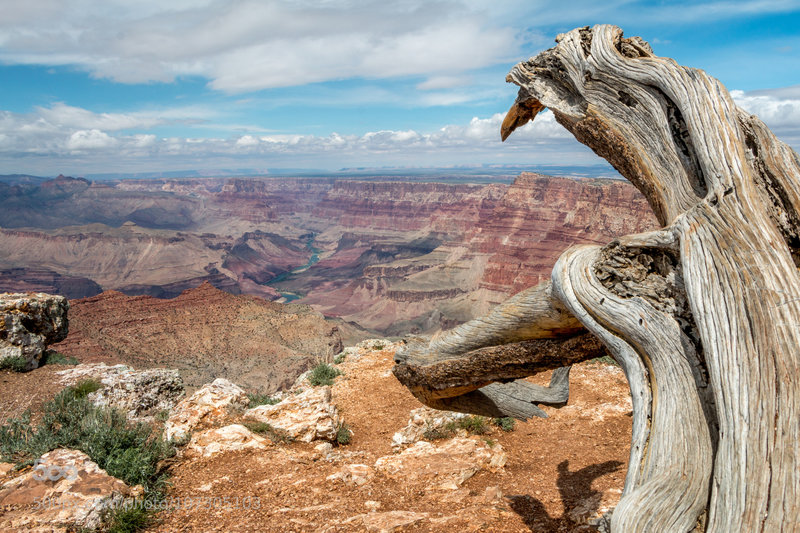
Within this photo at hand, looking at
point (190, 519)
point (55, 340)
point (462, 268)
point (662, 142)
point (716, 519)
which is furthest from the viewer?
point (462, 268)

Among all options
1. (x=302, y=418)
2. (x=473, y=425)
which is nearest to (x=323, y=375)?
(x=302, y=418)

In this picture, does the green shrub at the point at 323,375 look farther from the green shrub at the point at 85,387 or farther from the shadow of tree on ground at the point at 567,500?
Answer: the shadow of tree on ground at the point at 567,500

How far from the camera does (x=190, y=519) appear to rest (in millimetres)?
4559

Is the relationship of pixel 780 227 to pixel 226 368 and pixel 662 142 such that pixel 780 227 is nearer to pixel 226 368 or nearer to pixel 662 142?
pixel 662 142

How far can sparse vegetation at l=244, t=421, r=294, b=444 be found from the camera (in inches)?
286

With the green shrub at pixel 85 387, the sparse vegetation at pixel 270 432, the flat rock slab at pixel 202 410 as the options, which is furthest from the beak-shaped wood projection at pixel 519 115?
the green shrub at pixel 85 387

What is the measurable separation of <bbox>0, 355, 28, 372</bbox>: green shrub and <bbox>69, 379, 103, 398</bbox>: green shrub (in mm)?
2637

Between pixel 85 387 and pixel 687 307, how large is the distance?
1147 cm

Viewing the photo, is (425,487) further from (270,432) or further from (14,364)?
(14,364)

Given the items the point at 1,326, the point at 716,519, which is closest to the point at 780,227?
the point at 716,519

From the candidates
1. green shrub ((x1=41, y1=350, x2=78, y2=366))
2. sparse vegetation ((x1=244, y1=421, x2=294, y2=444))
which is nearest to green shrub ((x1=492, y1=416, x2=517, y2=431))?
sparse vegetation ((x1=244, y1=421, x2=294, y2=444))

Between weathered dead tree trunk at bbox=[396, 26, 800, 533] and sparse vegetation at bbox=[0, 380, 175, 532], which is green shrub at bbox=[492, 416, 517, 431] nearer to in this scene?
sparse vegetation at bbox=[0, 380, 175, 532]

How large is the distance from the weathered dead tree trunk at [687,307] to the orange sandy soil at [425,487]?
276 cm

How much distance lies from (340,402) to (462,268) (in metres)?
108
